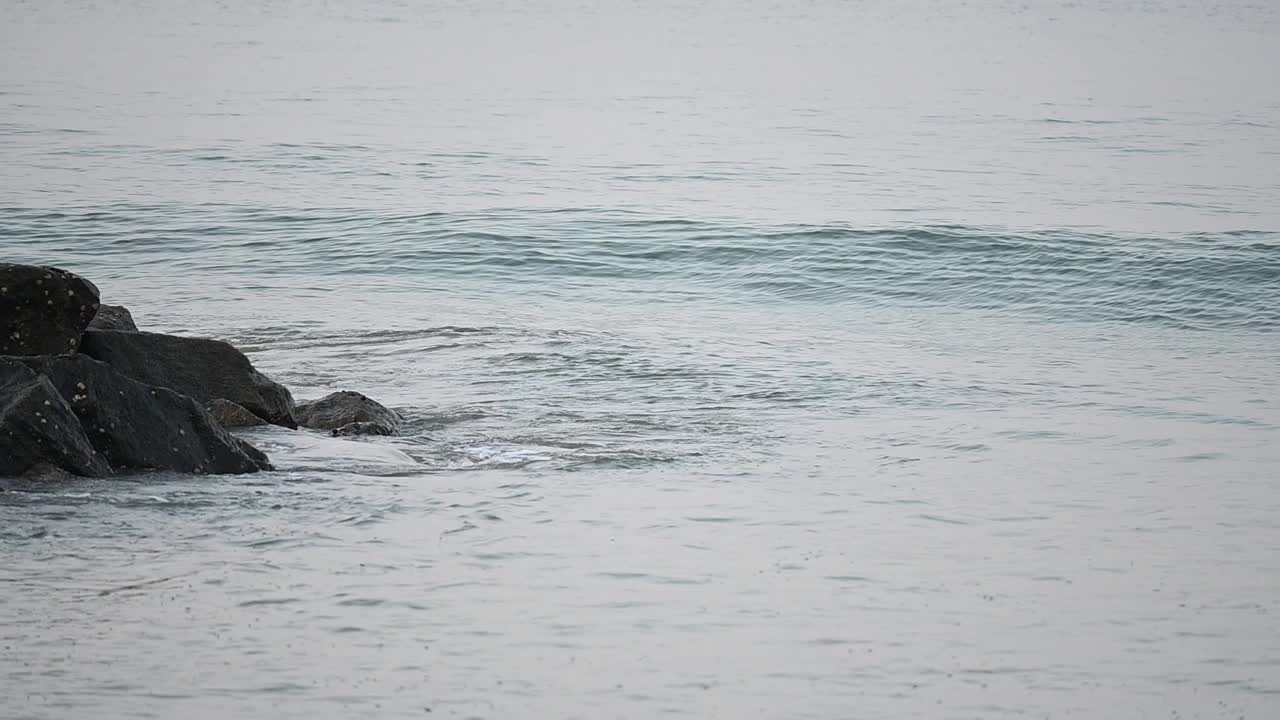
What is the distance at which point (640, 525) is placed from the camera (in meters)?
7.91

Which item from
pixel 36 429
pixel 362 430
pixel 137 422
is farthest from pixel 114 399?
pixel 362 430

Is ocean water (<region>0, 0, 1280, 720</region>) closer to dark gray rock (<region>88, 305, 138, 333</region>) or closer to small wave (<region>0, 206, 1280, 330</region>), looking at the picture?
small wave (<region>0, 206, 1280, 330</region>)

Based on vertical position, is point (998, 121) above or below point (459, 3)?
below

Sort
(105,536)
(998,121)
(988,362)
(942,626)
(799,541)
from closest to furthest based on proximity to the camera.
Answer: (942,626)
(105,536)
(799,541)
(988,362)
(998,121)

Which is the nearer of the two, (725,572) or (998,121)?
(725,572)

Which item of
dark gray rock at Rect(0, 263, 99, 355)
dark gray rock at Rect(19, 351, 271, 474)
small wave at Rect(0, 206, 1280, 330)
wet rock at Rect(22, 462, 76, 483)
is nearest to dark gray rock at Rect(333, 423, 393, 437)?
dark gray rock at Rect(19, 351, 271, 474)

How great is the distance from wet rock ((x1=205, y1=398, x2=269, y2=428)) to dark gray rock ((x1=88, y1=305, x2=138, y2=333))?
4.10ft

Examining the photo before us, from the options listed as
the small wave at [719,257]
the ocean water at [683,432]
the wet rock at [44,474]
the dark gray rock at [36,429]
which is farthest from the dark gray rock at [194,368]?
the small wave at [719,257]

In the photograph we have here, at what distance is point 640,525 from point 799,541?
0.86m

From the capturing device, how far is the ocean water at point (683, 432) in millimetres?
6008

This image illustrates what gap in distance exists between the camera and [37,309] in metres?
8.67

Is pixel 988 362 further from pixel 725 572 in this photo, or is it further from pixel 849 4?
pixel 849 4

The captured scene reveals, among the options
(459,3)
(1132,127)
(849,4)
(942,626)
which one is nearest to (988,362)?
(942,626)

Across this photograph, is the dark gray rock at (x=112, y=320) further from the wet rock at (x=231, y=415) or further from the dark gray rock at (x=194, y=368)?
the wet rock at (x=231, y=415)
